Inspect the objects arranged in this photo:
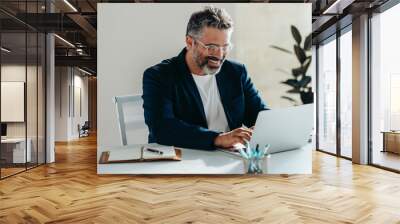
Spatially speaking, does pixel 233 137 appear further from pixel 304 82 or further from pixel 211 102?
pixel 304 82

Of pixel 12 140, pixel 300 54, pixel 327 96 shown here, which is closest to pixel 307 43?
pixel 300 54

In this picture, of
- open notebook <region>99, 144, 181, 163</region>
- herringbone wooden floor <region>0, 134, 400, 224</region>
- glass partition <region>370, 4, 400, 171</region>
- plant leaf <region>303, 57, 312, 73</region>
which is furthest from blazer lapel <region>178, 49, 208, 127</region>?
glass partition <region>370, 4, 400, 171</region>

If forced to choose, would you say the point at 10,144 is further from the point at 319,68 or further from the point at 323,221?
the point at 319,68

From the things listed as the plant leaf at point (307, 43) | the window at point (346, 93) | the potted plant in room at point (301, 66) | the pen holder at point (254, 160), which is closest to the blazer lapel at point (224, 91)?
the pen holder at point (254, 160)

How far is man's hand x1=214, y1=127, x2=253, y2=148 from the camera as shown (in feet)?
19.5

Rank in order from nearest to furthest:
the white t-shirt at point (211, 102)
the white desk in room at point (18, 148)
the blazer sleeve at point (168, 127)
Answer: the blazer sleeve at point (168, 127), the white t-shirt at point (211, 102), the white desk in room at point (18, 148)

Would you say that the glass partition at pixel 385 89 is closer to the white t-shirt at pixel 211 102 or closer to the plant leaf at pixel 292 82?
the plant leaf at pixel 292 82

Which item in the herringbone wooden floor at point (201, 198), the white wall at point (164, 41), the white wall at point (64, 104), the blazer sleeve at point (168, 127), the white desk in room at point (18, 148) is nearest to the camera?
the herringbone wooden floor at point (201, 198)

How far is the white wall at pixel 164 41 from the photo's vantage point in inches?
243

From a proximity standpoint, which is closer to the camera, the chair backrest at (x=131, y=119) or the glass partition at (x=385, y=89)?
the chair backrest at (x=131, y=119)

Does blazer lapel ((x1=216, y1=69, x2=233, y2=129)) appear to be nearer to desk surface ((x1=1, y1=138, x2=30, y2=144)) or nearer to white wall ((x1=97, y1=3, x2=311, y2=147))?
white wall ((x1=97, y1=3, x2=311, y2=147))

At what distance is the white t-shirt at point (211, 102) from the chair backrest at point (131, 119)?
3.00ft

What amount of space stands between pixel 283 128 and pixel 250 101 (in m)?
0.63

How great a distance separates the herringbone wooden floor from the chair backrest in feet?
2.07
